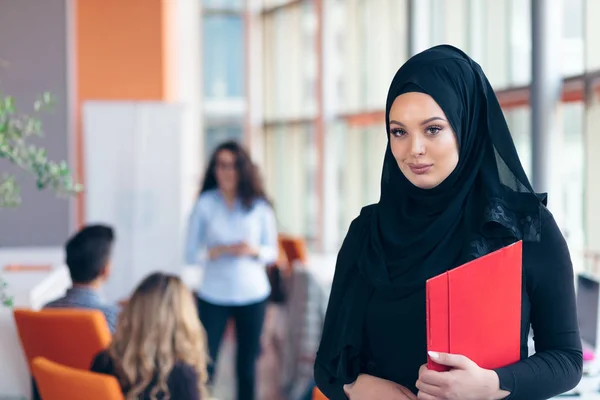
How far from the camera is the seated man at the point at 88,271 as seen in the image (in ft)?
11.1

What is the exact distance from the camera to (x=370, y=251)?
4.92ft

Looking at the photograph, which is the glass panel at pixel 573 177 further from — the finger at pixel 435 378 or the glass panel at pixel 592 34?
the finger at pixel 435 378

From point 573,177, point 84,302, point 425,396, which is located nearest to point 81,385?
point 84,302

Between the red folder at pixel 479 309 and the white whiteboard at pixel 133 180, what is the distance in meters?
5.62

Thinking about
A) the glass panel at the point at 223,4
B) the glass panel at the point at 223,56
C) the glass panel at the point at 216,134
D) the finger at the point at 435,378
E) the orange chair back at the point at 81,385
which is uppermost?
the glass panel at the point at 223,4

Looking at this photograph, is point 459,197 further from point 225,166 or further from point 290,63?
point 290,63

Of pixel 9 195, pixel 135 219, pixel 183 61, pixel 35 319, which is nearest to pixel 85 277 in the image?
pixel 35 319

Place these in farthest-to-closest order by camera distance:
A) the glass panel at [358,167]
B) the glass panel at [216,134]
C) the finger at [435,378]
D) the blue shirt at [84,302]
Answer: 1. the glass panel at [216,134]
2. the glass panel at [358,167]
3. the blue shirt at [84,302]
4. the finger at [435,378]

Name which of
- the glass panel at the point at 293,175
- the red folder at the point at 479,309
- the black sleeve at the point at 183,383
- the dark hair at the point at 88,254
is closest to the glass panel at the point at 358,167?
the glass panel at the point at 293,175

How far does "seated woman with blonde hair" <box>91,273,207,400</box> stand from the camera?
273cm

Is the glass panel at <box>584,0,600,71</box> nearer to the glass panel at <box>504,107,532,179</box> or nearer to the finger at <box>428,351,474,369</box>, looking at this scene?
the glass panel at <box>504,107,532,179</box>

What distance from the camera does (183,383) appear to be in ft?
9.02

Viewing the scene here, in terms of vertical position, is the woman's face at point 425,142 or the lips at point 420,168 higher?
the woman's face at point 425,142

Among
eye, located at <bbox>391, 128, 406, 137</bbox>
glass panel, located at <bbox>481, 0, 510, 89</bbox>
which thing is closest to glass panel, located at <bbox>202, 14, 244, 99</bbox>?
glass panel, located at <bbox>481, 0, 510, 89</bbox>
